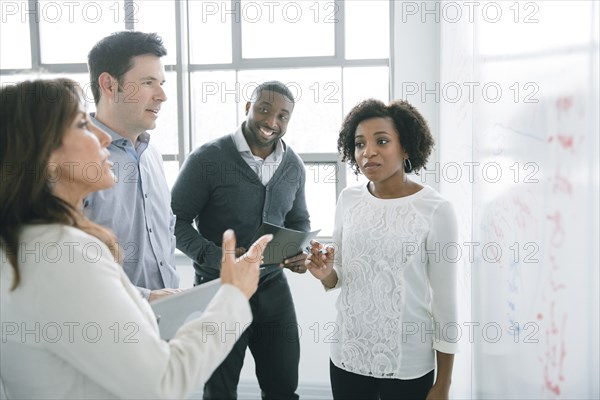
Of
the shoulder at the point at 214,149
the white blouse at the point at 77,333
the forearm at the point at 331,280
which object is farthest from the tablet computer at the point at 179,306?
the shoulder at the point at 214,149

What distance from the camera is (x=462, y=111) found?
2.05 metres

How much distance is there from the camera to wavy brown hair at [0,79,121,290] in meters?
0.88

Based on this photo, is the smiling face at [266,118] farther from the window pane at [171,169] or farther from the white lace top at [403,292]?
the window pane at [171,169]

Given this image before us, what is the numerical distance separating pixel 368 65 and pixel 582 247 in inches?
107

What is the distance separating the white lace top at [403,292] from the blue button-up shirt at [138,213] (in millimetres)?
594

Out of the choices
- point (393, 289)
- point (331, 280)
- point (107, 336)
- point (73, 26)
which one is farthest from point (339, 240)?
point (73, 26)

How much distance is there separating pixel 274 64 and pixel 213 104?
1.57 feet

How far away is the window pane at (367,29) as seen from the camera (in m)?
3.31

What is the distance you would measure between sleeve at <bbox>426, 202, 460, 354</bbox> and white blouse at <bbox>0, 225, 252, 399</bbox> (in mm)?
794

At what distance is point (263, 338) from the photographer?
6.70 feet

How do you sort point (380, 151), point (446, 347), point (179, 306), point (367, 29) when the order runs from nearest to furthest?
1. point (179, 306)
2. point (446, 347)
3. point (380, 151)
4. point (367, 29)

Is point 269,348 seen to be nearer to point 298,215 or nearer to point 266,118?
point 298,215

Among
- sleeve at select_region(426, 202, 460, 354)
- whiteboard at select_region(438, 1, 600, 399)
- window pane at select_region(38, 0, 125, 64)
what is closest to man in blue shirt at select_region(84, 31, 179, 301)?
sleeve at select_region(426, 202, 460, 354)

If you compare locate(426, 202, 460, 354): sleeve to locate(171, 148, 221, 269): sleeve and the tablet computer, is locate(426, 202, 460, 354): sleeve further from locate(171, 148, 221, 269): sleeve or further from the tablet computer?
locate(171, 148, 221, 269): sleeve
